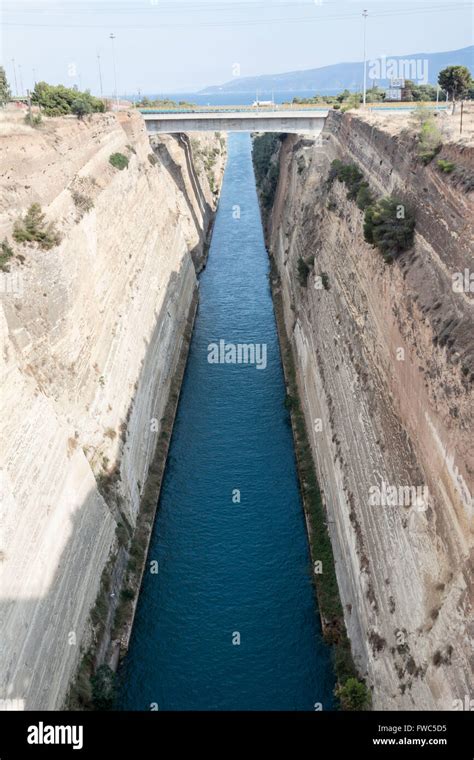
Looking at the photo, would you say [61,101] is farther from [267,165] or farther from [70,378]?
[267,165]

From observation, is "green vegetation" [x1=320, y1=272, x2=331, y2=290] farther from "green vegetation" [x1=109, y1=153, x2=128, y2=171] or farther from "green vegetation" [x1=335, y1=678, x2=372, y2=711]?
"green vegetation" [x1=335, y1=678, x2=372, y2=711]

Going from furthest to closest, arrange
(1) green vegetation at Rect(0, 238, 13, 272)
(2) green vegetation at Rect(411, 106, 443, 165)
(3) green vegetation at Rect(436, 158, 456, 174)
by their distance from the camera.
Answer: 1. (2) green vegetation at Rect(411, 106, 443, 165)
2. (1) green vegetation at Rect(0, 238, 13, 272)
3. (3) green vegetation at Rect(436, 158, 456, 174)

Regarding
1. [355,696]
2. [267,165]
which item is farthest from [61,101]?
[267,165]

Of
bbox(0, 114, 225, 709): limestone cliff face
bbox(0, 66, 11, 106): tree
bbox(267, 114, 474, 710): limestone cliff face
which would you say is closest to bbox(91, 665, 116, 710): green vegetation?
bbox(0, 114, 225, 709): limestone cliff face

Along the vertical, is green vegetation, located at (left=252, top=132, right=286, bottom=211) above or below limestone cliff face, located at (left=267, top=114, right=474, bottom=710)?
above

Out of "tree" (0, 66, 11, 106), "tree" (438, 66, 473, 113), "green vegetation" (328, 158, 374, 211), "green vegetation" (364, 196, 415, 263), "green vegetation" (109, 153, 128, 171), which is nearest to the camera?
"green vegetation" (364, 196, 415, 263)

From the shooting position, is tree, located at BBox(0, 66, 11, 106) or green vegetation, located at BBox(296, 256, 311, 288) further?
tree, located at BBox(0, 66, 11, 106)

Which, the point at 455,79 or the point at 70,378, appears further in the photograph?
the point at 455,79
